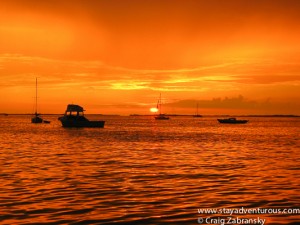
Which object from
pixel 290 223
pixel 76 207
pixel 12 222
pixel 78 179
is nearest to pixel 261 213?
pixel 290 223

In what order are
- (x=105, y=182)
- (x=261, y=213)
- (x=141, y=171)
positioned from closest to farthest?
(x=261, y=213)
(x=105, y=182)
(x=141, y=171)

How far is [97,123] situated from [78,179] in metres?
83.9

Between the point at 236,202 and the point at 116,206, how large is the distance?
4.63 m

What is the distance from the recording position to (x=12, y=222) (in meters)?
13.1

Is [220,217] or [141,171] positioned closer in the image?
[220,217]

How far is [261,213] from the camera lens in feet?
47.2

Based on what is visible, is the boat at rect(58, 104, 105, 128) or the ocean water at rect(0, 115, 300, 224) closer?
the ocean water at rect(0, 115, 300, 224)

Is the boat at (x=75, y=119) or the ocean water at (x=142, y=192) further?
the boat at (x=75, y=119)

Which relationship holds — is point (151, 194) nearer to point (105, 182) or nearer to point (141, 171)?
point (105, 182)

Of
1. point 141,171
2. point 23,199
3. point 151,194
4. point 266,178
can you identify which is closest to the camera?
point 23,199

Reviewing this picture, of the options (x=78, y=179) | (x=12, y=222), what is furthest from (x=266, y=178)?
(x=12, y=222)

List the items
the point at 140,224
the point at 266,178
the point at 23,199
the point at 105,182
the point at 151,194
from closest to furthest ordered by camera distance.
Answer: the point at 140,224 < the point at 23,199 < the point at 151,194 < the point at 105,182 < the point at 266,178

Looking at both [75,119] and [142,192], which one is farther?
[75,119]

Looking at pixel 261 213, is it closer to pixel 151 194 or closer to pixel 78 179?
pixel 151 194
